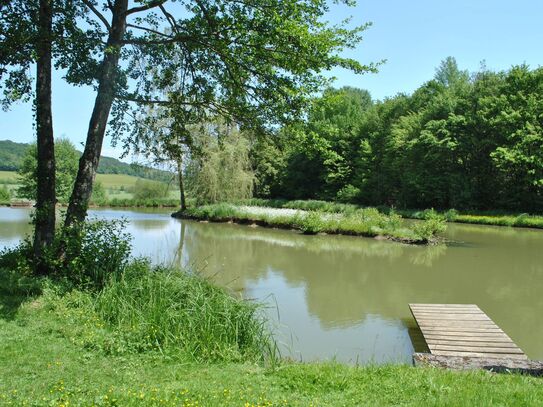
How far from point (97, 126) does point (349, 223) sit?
Result: 14.6 m

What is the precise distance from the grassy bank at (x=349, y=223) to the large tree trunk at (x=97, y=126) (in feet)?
44.9

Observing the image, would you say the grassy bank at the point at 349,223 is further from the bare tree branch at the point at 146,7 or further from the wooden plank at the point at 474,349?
the bare tree branch at the point at 146,7

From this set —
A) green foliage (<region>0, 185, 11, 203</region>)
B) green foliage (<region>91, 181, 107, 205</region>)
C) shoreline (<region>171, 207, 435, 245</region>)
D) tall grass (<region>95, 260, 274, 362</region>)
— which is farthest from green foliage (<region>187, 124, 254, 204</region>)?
green foliage (<region>0, 185, 11, 203</region>)

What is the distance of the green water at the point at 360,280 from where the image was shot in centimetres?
726

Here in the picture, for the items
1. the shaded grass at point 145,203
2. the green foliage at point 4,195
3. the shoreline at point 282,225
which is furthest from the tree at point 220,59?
Result: the green foliage at point 4,195

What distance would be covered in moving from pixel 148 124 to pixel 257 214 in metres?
17.1

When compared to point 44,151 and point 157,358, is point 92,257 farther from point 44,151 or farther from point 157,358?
point 157,358

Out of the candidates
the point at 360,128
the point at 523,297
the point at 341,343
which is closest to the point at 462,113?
the point at 360,128

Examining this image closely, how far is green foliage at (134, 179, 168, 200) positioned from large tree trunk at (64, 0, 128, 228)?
37.0 metres

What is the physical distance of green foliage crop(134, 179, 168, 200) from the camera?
4469 cm

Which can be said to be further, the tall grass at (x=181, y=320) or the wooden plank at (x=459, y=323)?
the wooden plank at (x=459, y=323)

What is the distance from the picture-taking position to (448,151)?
32750mm

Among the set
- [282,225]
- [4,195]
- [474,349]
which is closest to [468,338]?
[474,349]

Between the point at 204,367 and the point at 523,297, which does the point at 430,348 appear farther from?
the point at 523,297
